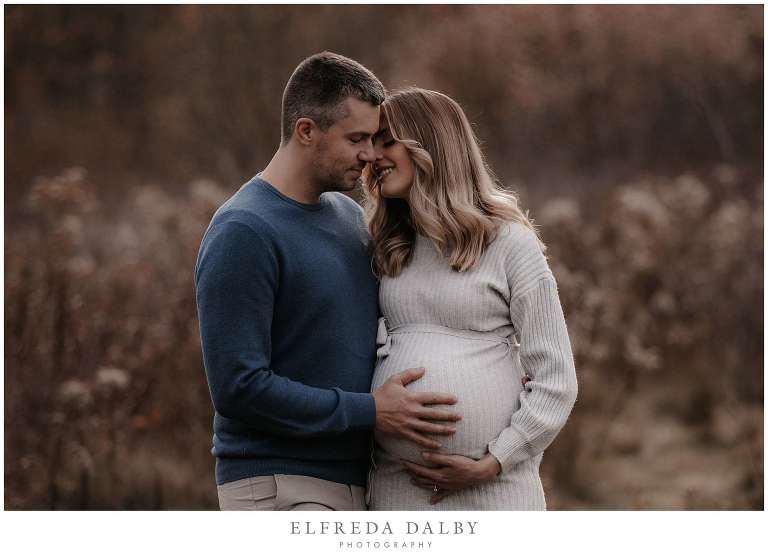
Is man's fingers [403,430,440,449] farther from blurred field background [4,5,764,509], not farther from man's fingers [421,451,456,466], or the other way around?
blurred field background [4,5,764,509]

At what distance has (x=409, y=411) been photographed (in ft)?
8.53

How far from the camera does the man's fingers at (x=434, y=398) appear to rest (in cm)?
263

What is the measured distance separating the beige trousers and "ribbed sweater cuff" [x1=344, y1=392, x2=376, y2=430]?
246mm

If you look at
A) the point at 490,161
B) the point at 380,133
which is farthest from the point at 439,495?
Answer: the point at 490,161

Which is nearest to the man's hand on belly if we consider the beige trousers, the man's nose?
the beige trousers

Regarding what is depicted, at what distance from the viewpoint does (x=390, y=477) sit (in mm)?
2746

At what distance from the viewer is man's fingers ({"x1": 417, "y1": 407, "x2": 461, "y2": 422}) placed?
2.61m

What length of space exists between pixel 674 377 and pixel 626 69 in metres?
4.20

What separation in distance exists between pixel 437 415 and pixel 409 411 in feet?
0.30

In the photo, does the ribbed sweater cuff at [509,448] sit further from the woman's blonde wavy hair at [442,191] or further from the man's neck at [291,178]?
the man's neck at [291,178]

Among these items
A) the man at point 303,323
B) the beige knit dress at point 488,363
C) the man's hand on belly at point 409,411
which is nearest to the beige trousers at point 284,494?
the man at point 303,323

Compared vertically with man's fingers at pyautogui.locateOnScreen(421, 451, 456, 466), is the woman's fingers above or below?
below

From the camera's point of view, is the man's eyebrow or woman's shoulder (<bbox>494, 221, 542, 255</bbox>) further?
the man's eyebrow
